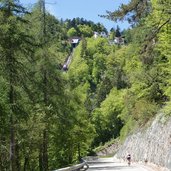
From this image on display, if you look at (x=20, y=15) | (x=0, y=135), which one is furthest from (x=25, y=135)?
(x=20, y=15)

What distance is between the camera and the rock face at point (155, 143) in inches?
1135

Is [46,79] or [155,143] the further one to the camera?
[155,143]

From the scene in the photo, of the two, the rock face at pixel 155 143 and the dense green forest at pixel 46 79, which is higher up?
the dense green forest at pixel 46 79

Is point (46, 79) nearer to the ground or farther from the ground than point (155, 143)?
farther from the ground

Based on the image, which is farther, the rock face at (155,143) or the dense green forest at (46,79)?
the rock face at (155,143)

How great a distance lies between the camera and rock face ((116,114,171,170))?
28.8 metres

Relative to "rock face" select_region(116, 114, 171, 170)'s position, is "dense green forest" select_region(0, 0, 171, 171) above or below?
above

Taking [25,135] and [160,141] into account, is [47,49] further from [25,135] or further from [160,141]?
[160,141]

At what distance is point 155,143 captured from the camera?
3375 centimetres

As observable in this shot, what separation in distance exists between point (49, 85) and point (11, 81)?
968cm

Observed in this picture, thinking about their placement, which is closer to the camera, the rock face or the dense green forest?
the dense green forest

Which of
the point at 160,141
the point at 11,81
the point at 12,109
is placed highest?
the point at 11,81

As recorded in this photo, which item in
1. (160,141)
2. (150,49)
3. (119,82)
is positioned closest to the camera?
(150,49)

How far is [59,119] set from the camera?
32.9 metres
